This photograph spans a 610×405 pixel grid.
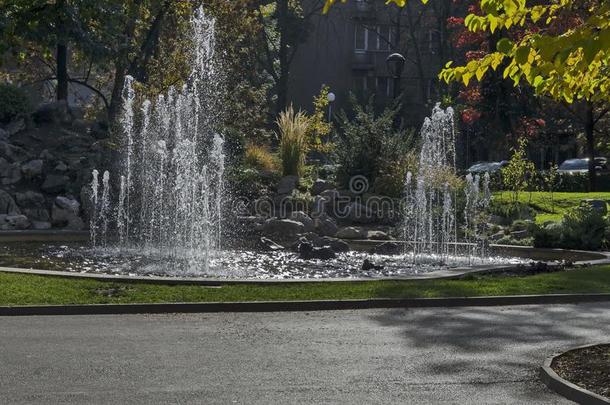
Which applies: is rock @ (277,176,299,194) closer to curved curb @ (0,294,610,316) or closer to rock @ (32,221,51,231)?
rock @ (32,221,51,231)

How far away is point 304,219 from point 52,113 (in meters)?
9.77

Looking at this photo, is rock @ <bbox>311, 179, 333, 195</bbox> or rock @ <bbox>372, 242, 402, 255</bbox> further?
rock @ <bbox>311, 179, 333, 195</bbox>

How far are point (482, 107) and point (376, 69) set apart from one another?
22.7 meters

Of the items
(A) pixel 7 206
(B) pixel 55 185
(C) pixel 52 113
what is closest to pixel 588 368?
(A) pixel 7 206

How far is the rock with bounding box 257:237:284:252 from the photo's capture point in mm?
21677

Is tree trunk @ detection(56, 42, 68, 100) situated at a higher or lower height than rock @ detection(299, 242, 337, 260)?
higher

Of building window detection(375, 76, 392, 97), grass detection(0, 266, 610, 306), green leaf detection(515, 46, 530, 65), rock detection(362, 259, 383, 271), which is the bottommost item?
grass detection(0, 266, 610, 306)

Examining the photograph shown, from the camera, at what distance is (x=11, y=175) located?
2612cm

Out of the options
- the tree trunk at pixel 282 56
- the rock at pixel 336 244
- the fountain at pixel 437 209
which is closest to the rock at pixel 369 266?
the fountain at pixel 437 209

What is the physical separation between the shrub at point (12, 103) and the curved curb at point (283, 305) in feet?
58.7

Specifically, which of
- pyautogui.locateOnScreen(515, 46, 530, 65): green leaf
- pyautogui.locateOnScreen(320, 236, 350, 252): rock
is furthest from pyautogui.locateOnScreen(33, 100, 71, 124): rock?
pyautogui.locateOnScreen(515, 46, 530, 65): green leaf

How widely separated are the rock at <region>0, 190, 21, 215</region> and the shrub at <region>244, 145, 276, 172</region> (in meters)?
7.37

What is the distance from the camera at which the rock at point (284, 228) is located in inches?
930

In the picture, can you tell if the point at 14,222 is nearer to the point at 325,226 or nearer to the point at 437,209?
the point at 325,226
